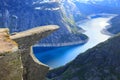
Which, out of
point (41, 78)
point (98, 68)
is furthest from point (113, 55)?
point (41, 78)

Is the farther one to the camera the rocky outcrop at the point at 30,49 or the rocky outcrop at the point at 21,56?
the rocky outcrop at the point at 30,49

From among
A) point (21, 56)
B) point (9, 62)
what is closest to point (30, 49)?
point (21, 56)

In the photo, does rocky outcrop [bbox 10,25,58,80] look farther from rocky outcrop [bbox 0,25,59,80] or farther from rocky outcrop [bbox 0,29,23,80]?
rocky outcrop [bbox 0,29,23,80]

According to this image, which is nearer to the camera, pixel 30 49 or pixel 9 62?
pixel 9 62

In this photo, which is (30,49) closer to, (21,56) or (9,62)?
(21,56)

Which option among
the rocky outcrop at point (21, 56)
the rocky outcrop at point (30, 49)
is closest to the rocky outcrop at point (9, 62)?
the rocky outcrop at point (21, 56)

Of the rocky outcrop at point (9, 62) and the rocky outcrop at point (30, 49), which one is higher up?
the rocky outcrop at point (9, 62)

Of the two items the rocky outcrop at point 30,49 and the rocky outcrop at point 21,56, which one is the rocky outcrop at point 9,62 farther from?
the rocky outcrop at point 30,49
